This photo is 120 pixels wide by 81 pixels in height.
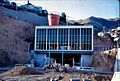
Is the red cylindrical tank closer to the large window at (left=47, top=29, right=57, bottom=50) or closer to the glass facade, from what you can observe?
the glass facade

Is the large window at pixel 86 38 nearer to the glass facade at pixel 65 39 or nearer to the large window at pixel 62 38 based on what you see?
the glass facade at pixel 65 39

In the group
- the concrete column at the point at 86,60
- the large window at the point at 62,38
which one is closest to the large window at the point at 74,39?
the large window at the point at 62,38

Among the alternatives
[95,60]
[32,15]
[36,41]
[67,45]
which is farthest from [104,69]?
[32,15]

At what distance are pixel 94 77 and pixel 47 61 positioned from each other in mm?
25191

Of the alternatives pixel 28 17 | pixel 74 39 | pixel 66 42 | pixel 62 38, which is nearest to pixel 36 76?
pixel 66 42

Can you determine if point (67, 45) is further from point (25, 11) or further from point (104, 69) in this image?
point (25, 11)

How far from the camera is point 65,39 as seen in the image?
222 feet

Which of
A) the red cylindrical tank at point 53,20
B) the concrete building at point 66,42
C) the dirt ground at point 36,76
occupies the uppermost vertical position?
the red cylindrical tank at point 53,20

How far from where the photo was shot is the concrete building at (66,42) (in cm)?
6688

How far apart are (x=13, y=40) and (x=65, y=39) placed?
9651mm

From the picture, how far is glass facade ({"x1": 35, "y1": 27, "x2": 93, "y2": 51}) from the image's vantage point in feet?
220

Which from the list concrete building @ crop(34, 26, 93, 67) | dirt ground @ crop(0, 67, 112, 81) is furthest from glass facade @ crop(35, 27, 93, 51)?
dirt ground @ crop(0, 67, 112, 81)

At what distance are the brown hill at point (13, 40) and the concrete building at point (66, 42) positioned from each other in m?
3.45

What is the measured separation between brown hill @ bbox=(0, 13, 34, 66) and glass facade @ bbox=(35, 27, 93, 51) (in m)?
3.67
